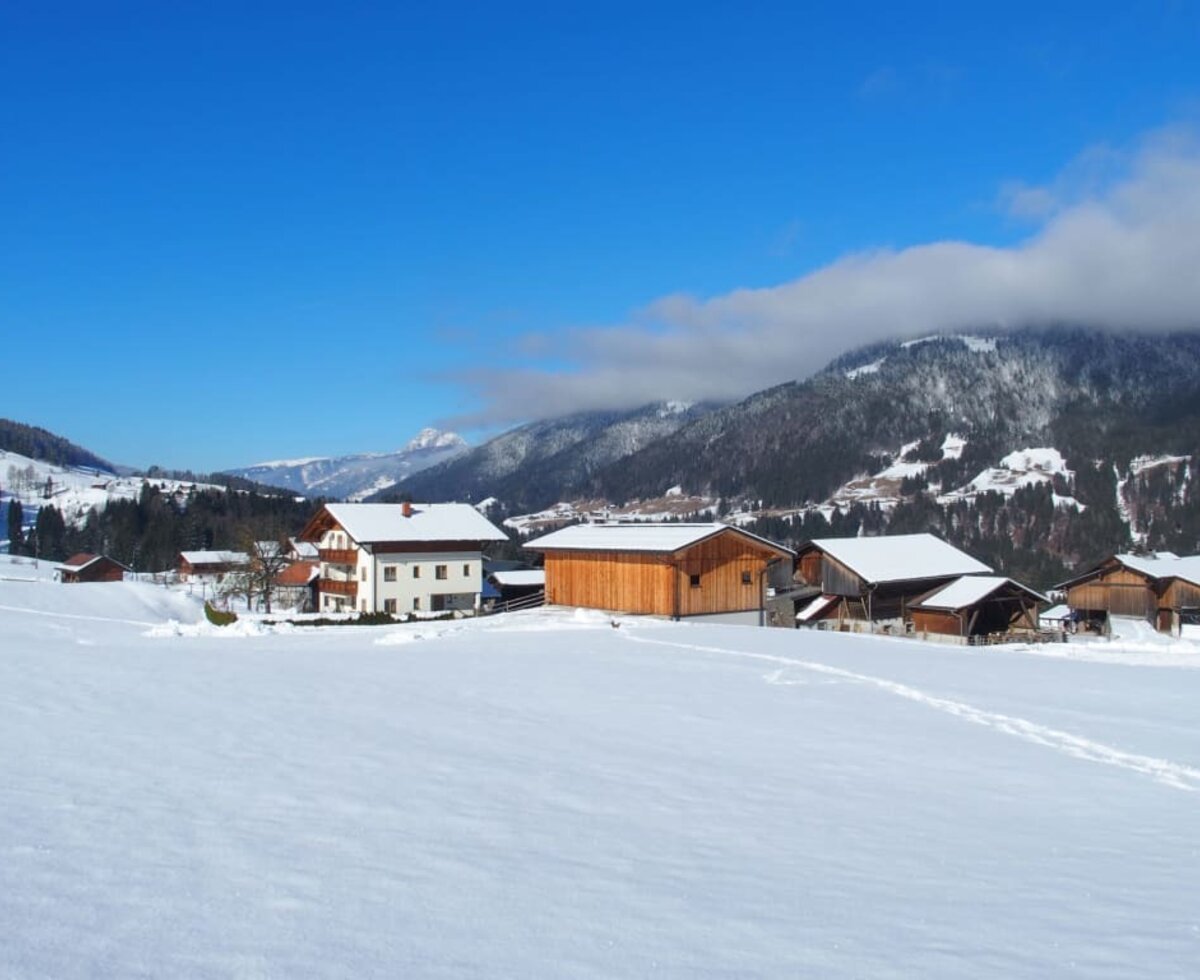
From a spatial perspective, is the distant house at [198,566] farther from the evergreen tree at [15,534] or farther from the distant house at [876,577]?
the distant house at [876,577]

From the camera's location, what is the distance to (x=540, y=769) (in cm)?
1055

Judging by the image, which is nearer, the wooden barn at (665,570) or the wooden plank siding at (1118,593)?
the wooden barn at (665,570)

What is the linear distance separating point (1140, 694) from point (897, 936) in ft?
57.5

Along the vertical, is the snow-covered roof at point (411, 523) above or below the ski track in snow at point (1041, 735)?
above

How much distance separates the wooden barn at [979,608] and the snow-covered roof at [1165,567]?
41.2 feet

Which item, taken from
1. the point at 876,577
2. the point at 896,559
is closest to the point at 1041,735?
the point at 876,577

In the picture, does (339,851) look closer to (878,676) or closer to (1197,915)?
(1197,915)

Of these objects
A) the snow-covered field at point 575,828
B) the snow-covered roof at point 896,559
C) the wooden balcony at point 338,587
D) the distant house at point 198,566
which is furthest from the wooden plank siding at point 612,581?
the distant house at point 198,566

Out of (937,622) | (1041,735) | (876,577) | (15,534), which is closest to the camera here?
(1041,735)

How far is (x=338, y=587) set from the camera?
57.9m

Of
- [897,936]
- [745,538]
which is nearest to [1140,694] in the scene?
[897,936]

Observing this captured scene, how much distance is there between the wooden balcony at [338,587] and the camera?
56125 millimetres

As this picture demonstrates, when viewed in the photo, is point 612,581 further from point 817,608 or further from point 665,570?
point 817,608

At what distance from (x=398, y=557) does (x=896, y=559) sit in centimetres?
3233
